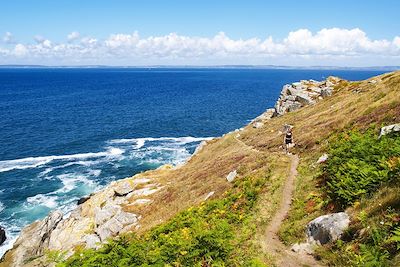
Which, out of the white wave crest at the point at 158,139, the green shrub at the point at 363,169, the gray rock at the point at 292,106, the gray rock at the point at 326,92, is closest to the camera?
the green shrub at the point at 363,169

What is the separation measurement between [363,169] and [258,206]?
324 inches

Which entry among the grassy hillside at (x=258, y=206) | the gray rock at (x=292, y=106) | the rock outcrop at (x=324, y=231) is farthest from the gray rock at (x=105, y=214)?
the gray rock at (x=292, y=106)

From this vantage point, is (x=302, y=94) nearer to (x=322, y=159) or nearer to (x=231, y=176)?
(x=231, y=176)

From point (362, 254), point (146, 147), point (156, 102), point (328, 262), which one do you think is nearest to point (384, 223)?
point (362, 254)

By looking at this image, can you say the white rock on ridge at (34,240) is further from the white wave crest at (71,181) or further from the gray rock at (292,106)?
the gray rock at (292,106)

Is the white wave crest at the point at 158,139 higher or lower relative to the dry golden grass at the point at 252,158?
lower

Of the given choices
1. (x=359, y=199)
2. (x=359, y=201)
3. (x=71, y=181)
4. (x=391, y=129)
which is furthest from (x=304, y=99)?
(x=359, y=201)

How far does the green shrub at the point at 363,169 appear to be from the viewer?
780 inches

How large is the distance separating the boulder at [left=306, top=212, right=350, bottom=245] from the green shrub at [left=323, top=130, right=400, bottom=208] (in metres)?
1.59

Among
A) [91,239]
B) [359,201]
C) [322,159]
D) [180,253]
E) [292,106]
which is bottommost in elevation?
[91,239]

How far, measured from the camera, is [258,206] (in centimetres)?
2652

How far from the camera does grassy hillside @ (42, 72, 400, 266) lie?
1694cm

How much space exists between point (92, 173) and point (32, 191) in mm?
13679

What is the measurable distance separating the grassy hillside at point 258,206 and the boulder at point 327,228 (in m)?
0.56
